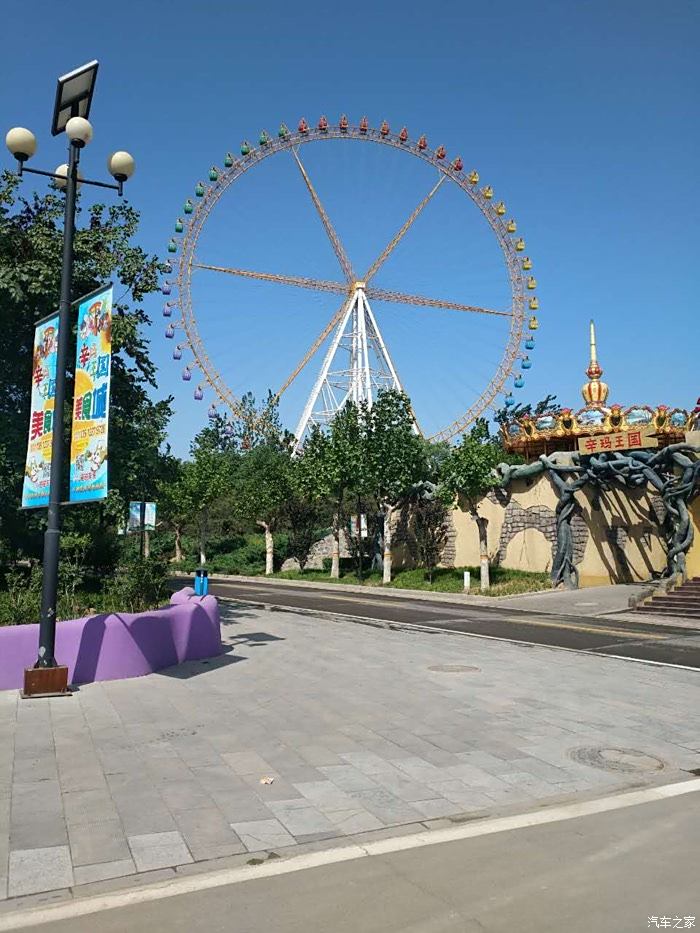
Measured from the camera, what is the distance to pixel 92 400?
35.3ft

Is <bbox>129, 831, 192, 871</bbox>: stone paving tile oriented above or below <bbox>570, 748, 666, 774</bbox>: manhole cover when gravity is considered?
above

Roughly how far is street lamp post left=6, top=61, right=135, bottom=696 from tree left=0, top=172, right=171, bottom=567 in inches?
193

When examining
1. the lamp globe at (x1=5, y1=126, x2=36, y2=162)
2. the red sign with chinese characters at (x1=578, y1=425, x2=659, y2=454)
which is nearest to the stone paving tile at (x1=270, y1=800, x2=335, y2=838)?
the lamp globe at (x1=5, y1=126, x2=36, y2=162)

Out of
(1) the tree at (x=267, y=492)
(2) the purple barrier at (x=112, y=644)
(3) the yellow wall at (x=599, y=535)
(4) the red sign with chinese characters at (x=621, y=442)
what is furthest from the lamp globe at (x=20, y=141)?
(1) the tree at (x=267, y=492)

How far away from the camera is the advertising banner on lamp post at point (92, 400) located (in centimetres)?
1047

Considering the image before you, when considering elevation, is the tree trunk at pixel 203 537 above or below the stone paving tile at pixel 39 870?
above

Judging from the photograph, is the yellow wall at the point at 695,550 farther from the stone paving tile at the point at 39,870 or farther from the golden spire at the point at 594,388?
the stone paving tile at the point at 39,870

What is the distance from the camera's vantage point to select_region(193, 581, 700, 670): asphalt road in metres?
16.5

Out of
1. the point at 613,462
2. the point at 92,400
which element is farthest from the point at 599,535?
the point at 92,400

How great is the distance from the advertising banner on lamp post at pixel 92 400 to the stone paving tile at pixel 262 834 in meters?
5.61

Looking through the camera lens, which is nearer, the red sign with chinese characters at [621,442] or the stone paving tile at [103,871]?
the stone paving tile at [103,871]

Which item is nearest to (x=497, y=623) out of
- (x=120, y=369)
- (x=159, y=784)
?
(x=120, y=369)

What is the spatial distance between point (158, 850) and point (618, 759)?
486cm

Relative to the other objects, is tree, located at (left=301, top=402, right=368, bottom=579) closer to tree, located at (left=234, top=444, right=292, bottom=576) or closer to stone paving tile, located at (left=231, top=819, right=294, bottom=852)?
tree, located at (left=234, top=444, right=292, bottom=576)
